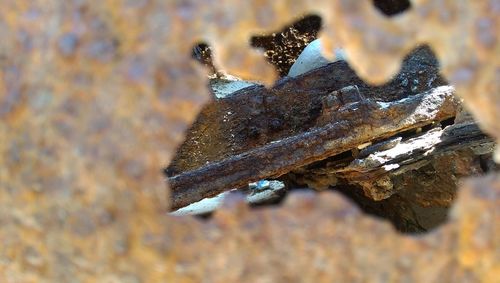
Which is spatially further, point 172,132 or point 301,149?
point 301,149

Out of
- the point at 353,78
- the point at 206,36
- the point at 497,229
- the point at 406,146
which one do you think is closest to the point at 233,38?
the point at 206,36

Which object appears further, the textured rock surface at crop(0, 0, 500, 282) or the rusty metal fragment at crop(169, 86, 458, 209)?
the rusty metal fragment at crop(169, 86, 458, 209)

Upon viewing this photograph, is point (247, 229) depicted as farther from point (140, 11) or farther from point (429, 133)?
point (429, 133)

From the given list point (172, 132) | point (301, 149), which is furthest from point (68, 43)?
point (301, 149)

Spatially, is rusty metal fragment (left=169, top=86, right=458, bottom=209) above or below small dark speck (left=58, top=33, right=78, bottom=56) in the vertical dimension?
below

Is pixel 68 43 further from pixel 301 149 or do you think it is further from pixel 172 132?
pixel 301 149

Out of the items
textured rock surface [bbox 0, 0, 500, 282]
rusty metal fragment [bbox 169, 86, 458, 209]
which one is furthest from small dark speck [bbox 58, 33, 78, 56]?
rusty metal fragment [bbox 169, 86, 458, 209]

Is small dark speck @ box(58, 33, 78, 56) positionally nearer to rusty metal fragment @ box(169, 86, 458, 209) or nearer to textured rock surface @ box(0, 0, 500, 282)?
textured rock surface @ box(0, 0, 500, 282)

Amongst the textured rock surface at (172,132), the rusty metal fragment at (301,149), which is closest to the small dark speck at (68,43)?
the textured rock surface at (172,132)
